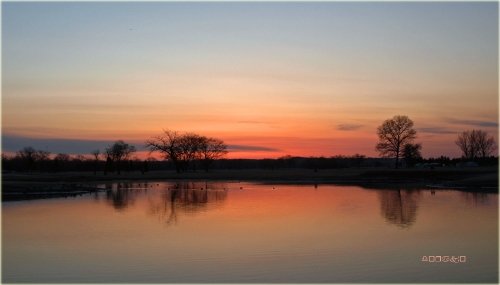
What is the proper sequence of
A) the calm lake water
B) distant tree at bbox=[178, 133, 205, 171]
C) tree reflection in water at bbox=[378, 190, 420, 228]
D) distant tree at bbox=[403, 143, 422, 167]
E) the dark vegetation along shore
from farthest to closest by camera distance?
1. distant tree at bbox=[178, 133, 205, 171]
2. distant tree at bbox=[403, 143, 422, 167]
3. the dark vegetation along shore
4. tree reflection in water at bbox=[378, 190, 420, 228]
5. the calm lake water

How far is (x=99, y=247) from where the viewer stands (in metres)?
19.1

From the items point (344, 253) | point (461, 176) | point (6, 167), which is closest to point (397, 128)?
point (461, 176)

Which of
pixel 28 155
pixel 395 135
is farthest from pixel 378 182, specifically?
pixel 28 155

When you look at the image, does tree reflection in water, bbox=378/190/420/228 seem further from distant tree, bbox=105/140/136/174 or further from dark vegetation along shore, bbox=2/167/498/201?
distant tree, bbox=105/140/136/174

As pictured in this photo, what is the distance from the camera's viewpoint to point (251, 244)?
64.0ft

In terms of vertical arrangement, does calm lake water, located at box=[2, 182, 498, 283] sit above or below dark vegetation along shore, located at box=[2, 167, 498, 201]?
below

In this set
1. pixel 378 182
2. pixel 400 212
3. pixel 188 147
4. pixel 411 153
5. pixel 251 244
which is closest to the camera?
pixel 251 244

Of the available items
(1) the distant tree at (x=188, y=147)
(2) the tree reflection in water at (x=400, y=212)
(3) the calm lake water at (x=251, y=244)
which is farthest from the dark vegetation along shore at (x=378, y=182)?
(1) the distant tree at (x=188, y=147)

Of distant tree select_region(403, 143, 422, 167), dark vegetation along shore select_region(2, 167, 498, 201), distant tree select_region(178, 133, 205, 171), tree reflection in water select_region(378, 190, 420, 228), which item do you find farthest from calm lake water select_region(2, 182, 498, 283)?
distant tree select_region(178, 133, 205, 171)

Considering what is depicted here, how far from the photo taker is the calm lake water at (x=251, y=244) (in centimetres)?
1477

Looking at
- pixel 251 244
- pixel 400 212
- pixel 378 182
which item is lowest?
pixel 251 244

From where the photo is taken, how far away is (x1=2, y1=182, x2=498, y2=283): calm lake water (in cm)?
1477

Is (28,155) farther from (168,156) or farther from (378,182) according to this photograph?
(378,182)

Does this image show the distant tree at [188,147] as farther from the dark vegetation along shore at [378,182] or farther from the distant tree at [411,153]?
the distant tree at [411,153]
